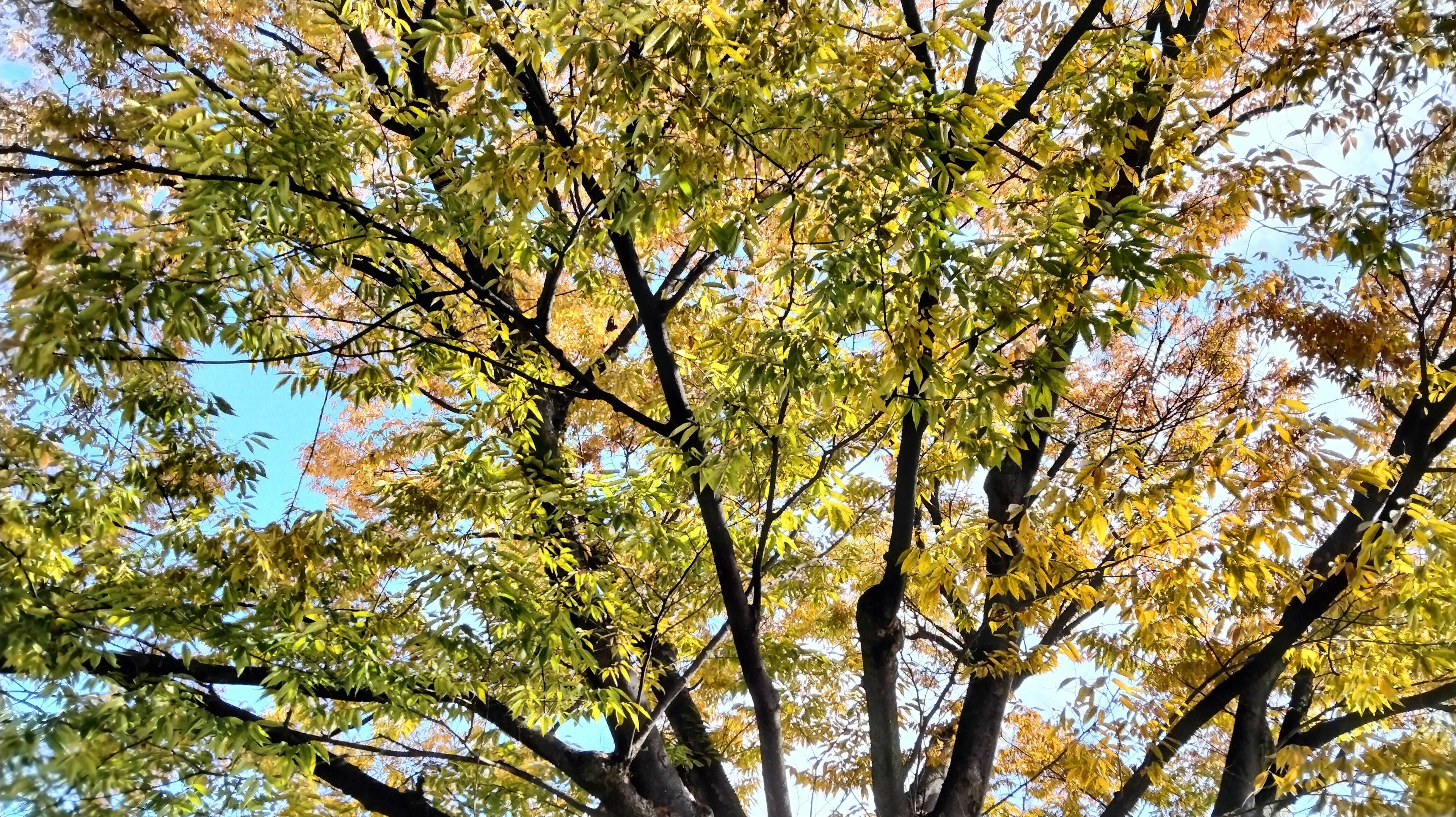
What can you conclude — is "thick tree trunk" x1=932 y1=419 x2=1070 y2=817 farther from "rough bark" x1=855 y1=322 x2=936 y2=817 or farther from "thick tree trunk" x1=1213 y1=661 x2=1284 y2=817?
"thick tree trunk" x1=1213 y1=661 x2=1284 y2=817

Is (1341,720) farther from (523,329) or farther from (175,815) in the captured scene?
(175,815)

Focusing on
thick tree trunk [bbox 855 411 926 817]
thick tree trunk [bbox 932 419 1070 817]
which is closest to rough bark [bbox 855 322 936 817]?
thick tree trunk [bbox 855 411 926 817]

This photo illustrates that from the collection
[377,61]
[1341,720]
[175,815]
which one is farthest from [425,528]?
[1341,720]

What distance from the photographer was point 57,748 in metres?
2.48

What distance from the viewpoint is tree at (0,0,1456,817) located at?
2771mm

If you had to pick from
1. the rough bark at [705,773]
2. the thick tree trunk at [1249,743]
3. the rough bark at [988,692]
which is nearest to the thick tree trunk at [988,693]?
the rough bark at [988,692]

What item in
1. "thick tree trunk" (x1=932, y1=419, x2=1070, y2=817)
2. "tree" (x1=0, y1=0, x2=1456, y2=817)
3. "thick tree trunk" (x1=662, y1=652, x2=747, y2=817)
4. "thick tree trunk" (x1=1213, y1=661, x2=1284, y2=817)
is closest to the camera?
"tree" (x1=0, y1=0, x2=1456, y2=817)

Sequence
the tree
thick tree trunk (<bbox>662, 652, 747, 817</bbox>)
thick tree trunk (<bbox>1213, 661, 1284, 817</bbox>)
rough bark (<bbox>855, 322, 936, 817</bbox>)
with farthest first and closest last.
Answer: thick tree trunk (<bbox>662, 652, 747, 817</bbox>)
thick tree trunk (<bbox>1213, 661, 1284, 817</bbox>)
rough bark (<bbox>855, 322, 936, 817</bbox>)
the tree

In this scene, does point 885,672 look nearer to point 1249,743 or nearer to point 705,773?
point 705,773

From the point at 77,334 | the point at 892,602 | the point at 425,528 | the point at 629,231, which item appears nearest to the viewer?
the point at 77,334

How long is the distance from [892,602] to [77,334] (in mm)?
3145

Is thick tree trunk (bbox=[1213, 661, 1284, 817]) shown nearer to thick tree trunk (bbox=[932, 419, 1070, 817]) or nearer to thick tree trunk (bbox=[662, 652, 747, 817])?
thick tree trunk (bbox=[932, 419, 1070, 817])

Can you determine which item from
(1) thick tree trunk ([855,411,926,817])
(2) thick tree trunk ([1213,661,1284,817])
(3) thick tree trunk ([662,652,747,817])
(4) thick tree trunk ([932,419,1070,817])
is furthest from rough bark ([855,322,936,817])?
(2) thick tree trunk ([1213,661,1284,817])

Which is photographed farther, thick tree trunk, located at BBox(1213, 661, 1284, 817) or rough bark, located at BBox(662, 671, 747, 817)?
rough bark, located at BBox(662, 671, 747, 817)
